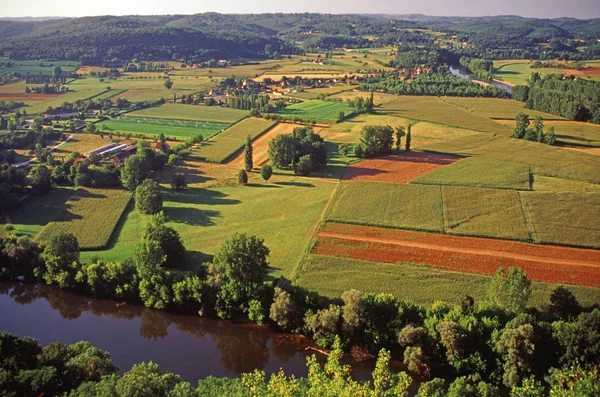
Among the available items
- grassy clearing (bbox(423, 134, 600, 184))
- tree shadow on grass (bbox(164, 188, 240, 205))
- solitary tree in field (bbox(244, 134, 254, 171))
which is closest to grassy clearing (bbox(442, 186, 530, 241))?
grassy clearing (bbox(423, 134, 600, 184))

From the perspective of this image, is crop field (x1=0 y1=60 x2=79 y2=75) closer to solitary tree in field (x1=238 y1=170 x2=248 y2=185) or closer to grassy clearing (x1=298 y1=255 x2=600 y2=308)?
A: solitary tree in field (x1=238 y1=170 x2=248 y2=185)

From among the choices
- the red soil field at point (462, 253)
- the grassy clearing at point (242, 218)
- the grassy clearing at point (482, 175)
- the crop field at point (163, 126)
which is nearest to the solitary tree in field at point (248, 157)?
the grassy clearing at point (242, 218)

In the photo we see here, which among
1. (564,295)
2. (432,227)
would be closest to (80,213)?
(432,227)

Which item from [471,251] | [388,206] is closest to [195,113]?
[388,206]

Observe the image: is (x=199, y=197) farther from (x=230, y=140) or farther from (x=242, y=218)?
(x=230, y=140)

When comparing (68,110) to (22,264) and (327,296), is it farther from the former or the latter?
(327,296)

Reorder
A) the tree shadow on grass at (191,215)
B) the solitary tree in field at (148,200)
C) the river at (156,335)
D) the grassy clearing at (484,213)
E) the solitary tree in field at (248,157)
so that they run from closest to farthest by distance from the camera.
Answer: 1. the river at (156,335)
2. the grassy clearing at (484,213)
3. the tree shadow on grass at (191,215)
4. the solitary tree in field at (148,200)
5. the solitary tree in field at (248,157)

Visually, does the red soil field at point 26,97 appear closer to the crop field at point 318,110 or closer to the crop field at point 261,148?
the crop field at point 318,110
